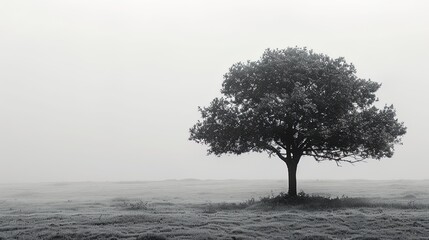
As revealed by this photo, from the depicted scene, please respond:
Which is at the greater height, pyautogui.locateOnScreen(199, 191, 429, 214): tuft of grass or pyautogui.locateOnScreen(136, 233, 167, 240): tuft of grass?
pyautogui.locateOnScreen(199, 191, 429, 214): tuft of grass

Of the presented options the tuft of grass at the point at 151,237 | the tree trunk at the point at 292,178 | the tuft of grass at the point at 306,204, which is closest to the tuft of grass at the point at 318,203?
the tuft of grass at the point at 306,204

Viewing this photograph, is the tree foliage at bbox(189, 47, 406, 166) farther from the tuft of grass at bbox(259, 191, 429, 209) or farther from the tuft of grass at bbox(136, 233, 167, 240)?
the tuft of grass at bbox(136, 233, 167, 240)

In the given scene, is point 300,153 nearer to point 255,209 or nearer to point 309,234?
point 255,209

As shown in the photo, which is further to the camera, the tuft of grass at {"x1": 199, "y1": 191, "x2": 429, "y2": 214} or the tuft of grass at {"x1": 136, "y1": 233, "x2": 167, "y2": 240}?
the tuft of grass at {"x1": 199, "y1": 191, "x2": 429, "y2": 214}

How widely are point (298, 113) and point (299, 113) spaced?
0.38 ft

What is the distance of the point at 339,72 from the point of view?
45719 mm

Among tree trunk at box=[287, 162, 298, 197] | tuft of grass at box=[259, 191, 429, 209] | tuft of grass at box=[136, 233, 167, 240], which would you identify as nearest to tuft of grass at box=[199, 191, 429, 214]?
tuft of grass at box=[259, 191, 429, 209]

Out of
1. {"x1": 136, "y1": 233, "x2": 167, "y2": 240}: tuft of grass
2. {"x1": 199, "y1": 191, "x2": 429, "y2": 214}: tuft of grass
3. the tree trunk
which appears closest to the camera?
{"x1": 136, "y1": 233, "x2": 167, "y2": 240}: tuft of grass

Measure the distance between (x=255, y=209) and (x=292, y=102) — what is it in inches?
453

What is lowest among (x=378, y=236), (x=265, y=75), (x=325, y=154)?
(x=378, y=236)

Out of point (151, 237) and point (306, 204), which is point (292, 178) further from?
point (151, 237)

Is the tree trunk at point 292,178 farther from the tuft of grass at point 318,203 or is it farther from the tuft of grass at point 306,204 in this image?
the tuft of grass at point 306,204

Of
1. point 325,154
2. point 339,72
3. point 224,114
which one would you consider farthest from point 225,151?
point 339,72

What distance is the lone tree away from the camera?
1731 inches
